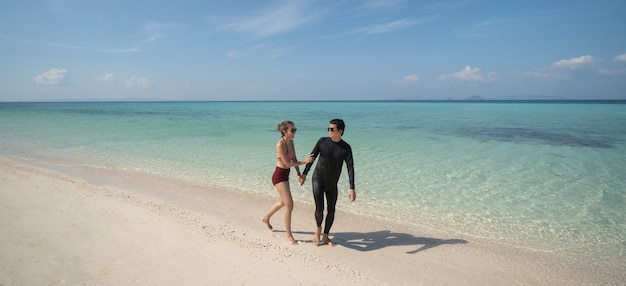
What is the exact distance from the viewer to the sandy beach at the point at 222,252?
3828mm

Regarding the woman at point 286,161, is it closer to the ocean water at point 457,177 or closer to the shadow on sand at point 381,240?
the shadow on sand at point 381,240

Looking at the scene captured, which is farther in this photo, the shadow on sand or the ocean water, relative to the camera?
the ocean water

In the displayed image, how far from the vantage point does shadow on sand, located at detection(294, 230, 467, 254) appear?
511 centimetres

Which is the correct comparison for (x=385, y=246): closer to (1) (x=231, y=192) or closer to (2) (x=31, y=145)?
(1) (x=231, y=192)

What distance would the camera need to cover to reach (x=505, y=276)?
14.2 feet

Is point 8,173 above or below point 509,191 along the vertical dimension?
above

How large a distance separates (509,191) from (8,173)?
13332mm

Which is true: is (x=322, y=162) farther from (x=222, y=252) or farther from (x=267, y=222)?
(x=222, y=252)

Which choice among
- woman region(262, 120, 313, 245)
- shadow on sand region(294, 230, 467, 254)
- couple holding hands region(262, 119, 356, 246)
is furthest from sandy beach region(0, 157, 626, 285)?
couple holding hands region(262, 119, 356, 246)

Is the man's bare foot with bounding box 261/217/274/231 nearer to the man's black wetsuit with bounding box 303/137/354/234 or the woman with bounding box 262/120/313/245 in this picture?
the woman with bounding box 262/120/313/245

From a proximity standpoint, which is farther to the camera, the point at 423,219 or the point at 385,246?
the point at 423,219

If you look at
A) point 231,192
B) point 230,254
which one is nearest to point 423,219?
point 230,254

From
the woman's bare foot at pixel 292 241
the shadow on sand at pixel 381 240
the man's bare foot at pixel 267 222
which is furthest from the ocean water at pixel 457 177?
the woman's bare foot at pixel 292 241

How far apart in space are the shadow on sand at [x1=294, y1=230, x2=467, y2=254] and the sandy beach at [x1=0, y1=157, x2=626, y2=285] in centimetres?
2
